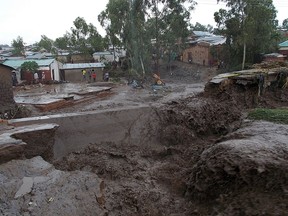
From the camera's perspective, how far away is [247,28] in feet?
74.3

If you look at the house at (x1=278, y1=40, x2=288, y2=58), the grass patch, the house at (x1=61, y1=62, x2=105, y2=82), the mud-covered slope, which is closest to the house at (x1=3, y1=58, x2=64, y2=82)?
the house at (x1=61, y1=62, x2=105, y2=82)

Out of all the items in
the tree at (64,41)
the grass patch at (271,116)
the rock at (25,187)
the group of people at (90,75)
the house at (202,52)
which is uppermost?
the tree at (64,41)

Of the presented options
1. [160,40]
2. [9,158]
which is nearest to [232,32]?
[160,40]

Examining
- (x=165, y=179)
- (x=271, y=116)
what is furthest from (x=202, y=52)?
(x=165, y=179)

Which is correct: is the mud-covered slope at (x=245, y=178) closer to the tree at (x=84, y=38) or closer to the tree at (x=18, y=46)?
the tree at (x=84, y=38)

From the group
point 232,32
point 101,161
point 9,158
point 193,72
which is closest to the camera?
point 9,158

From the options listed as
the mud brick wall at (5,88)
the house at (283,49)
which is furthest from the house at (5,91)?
the house at (283,49)

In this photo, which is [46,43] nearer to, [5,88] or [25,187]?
[5,88]

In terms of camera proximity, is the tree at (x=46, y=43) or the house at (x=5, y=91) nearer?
the house at (x=5, y=91)

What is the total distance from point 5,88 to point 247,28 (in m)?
17.4

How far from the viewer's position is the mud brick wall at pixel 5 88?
14023 mm

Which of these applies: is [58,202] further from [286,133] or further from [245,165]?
[286,133]

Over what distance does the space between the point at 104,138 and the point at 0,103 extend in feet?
25.0

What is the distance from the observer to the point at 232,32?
24484 mm
